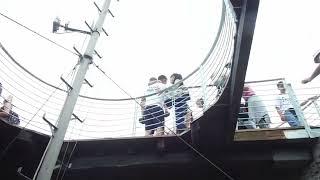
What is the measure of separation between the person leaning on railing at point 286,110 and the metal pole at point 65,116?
2813 millimetres

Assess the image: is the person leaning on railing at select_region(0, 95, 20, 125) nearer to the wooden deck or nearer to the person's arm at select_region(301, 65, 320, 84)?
the wooden deck

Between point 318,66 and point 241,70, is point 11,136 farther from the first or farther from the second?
point 318,66

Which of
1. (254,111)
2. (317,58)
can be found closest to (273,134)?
(254,111)

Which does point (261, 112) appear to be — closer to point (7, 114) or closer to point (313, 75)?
point (313, 75)

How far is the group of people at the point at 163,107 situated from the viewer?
5.11 m

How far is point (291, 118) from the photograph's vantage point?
203 inches

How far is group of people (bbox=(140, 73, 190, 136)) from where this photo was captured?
511 centimetres

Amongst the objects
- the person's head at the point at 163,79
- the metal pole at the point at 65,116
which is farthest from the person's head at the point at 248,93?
the metal pole at the point at 65,116

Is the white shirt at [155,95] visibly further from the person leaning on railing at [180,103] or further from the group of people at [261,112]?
the group of people at [261,112]

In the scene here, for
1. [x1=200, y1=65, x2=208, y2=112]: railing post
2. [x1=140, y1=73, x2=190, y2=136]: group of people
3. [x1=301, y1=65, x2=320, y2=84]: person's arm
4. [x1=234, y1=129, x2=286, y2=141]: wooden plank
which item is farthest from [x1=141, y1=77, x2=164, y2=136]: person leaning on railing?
[x1=301, y1=65, x2=320, y2=84]: person's arm

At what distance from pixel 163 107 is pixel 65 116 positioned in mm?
2007

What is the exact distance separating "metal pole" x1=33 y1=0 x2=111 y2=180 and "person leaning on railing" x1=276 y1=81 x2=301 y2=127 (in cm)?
281

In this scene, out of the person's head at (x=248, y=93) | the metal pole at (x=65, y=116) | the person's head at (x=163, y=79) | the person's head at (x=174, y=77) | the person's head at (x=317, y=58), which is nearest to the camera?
the metal pole at (x=65, y=116)

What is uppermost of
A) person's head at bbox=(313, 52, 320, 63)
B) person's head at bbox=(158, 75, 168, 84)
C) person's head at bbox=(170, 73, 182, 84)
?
person's head at bbox=(158, 75, 168, 84)
